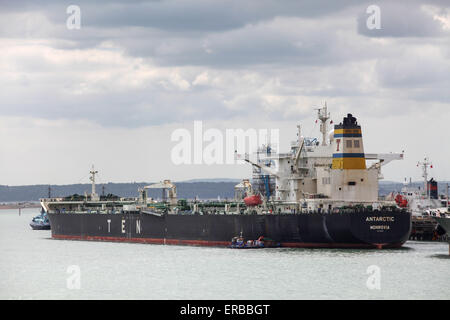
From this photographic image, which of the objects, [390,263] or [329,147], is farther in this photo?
[329,147]

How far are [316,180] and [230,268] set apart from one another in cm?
2053

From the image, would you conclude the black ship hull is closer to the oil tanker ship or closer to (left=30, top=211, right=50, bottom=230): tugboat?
the oil tanker ship

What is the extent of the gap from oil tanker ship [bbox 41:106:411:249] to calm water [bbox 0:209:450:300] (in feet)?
6.03

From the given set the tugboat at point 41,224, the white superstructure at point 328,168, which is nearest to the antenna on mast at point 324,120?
the white superstructure at point 328,168

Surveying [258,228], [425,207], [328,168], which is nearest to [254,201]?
[258,228]

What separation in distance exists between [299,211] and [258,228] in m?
3.68

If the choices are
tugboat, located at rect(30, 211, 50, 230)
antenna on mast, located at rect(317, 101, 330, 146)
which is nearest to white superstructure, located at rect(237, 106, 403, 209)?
antenna on mast, located at rect(317, 101, 330, 146)

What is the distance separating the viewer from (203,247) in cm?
7819

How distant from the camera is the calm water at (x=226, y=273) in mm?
50312

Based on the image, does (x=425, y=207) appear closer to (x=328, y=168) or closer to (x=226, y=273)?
(x=328, y=168)

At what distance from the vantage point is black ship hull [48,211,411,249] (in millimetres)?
69312

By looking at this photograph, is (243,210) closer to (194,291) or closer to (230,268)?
(230,268)

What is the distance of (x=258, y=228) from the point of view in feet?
246
